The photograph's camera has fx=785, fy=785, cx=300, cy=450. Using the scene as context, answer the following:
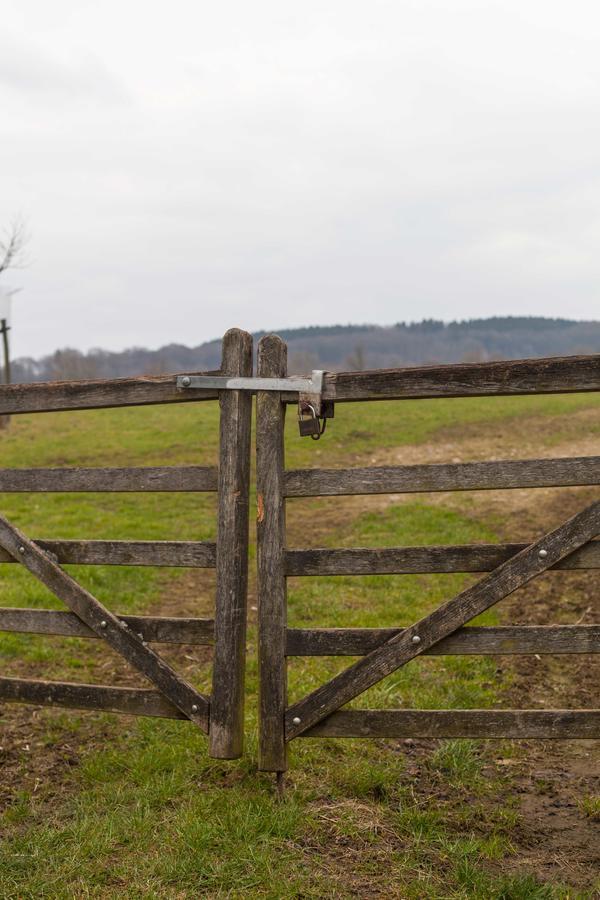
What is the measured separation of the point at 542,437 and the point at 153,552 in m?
15.6

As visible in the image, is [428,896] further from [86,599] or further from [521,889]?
[86,599]

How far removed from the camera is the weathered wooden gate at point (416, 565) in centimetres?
388

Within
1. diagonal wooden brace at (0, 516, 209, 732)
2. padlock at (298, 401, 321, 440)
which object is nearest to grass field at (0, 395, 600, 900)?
diagonal wooden brace at (0, 516, 209, 732)

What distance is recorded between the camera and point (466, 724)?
13.3 ft

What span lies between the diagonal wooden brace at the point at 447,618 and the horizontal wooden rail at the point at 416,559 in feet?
0.24

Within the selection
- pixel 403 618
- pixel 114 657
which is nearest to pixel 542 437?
pixel 403 618

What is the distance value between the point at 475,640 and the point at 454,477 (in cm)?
85

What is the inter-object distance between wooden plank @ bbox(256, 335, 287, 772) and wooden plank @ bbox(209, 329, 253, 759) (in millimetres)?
110

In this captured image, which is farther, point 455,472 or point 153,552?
point 153,552

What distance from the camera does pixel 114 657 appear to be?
679 cm

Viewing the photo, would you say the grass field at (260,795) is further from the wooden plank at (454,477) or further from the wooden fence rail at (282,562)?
the wooden plank at (454,477)

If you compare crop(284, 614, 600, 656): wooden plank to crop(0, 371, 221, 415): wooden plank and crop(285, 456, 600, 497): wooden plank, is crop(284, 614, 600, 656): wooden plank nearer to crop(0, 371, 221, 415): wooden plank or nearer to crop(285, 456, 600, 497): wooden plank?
crop(285, 456, 600, 497): wooden plank

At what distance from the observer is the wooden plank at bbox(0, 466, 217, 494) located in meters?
4.32

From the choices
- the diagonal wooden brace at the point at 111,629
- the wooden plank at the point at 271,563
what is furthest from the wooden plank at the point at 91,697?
the wooden plank at the point at 271,563
